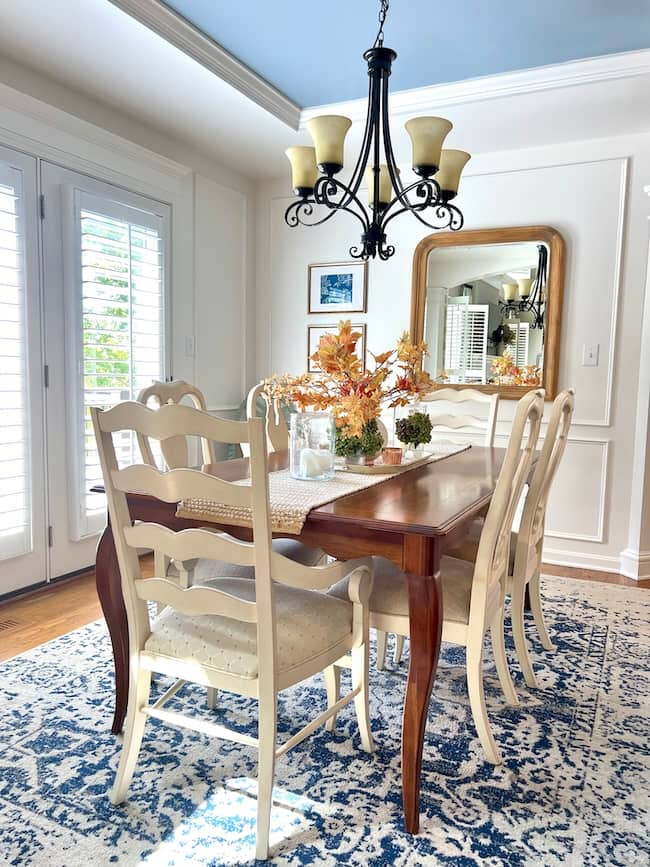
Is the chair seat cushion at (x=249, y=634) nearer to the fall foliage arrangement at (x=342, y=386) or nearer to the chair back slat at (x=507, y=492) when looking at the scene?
the chair back slat at (x=507, y=492)

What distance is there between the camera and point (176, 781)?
5.62 ft

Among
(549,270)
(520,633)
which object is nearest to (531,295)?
(549,270)

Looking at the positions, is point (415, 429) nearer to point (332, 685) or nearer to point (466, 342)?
point (332, 685)

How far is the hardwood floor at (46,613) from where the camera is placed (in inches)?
104

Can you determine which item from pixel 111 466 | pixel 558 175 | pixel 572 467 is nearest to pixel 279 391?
pixel 111 466

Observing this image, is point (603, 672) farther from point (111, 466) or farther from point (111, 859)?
point (111, 466)

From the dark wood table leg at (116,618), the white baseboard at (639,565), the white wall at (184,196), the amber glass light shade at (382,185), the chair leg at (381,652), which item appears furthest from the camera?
the white baseboard at (639,565)

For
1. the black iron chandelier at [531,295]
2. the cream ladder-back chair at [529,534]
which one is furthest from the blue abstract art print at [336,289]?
the cream ladder-back chair at [529,534]

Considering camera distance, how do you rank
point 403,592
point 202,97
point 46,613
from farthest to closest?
point 202,97, point 46,613, point 403,592

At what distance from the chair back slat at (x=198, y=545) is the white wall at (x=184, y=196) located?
7.68 ft

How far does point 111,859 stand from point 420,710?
30.3 inches

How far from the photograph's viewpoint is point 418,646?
1.56 metres

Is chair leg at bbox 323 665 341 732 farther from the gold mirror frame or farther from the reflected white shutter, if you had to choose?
the gold mirror frame

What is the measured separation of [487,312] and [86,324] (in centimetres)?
238
